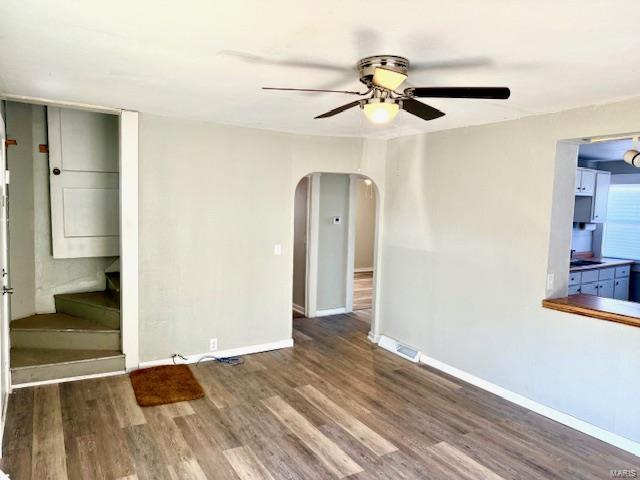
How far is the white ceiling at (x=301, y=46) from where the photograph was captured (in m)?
1.70

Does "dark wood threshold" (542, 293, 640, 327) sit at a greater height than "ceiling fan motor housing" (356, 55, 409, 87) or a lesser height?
lesser

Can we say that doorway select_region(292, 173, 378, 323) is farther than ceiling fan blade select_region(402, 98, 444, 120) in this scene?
Yes

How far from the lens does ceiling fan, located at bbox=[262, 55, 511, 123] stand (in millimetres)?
2000

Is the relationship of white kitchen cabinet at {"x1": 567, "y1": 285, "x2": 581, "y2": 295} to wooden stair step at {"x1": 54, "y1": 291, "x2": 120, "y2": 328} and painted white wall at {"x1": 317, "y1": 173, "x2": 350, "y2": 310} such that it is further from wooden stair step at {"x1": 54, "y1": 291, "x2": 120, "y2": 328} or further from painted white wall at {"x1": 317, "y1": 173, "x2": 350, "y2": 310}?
wooden stair step at {"x1": 54, "y1": 291, "x2": 120, "y2": 328}

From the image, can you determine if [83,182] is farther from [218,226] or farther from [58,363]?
[58,363]

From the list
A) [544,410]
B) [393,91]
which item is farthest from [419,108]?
[544,410]

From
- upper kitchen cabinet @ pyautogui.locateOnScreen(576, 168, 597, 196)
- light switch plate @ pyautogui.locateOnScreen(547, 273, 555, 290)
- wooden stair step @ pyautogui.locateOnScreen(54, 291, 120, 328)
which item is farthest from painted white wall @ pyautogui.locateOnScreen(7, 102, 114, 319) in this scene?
upper kitchen cabinet @ pyautogui.locateOnScreen(576, 168, 597, 196)

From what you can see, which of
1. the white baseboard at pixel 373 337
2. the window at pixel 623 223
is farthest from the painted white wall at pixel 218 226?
the window at pixel 623 223

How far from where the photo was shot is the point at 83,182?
441 cm

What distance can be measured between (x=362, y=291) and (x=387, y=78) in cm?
592

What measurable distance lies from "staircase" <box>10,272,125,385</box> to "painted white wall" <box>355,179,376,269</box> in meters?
5.82

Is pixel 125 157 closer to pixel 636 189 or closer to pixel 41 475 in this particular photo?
pixel 41 475

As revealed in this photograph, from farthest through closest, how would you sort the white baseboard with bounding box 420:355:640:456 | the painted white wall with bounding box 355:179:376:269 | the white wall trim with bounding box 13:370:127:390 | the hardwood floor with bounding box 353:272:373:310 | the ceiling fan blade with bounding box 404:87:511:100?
1. the painted white wall with bounding box 355:179:376:269
2. the hardwood floor with bounding box 353:272:373:310
3. the white wall trim with bounding box 13:370:127:390
4. the white baseboard with bounding box 420:355:640:456
5. the ceiling fan blade with bounding box 404:87:511:100

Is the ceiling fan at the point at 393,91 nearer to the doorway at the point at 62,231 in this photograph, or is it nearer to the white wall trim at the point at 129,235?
the white wall trim at the point at 129,235
